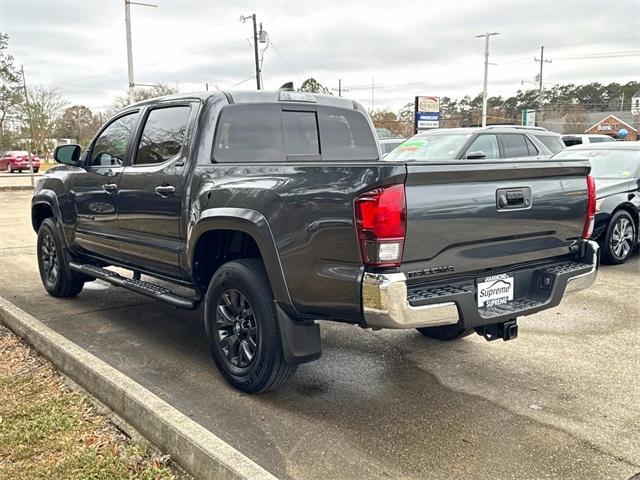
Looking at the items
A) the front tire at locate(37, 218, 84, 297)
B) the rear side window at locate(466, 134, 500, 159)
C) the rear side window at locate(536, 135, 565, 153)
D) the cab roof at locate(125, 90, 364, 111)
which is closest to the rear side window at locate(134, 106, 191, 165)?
the cab roof at locate(125, 90, 364, 111)

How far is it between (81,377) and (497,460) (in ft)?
8.63

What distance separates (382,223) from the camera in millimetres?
3062

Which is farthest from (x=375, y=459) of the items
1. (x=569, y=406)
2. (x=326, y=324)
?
(x=326, y=324)

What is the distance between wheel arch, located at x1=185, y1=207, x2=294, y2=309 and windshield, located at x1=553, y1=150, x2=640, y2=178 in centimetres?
653

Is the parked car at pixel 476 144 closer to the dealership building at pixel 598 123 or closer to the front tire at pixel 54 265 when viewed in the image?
Result: the front tire at pixel 54 265

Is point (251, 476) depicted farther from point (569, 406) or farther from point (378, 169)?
point (569, 406)

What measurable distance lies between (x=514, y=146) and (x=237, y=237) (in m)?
7.89

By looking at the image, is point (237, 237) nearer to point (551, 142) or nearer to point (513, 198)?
point (513, 198)

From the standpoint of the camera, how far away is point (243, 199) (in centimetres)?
377

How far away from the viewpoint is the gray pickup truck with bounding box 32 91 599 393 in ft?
10.3

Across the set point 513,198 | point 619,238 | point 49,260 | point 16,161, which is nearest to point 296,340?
point 513,198

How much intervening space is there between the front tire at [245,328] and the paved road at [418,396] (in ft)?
0.57

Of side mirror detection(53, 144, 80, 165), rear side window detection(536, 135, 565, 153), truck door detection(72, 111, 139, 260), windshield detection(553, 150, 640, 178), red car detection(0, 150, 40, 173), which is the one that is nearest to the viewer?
truck door detection(72, 111, 139, 260)

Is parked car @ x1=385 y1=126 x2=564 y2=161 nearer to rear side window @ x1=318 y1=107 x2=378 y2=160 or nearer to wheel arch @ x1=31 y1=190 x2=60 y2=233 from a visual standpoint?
rear side window @ x1=318 y1=107 x2=378 y2=160
